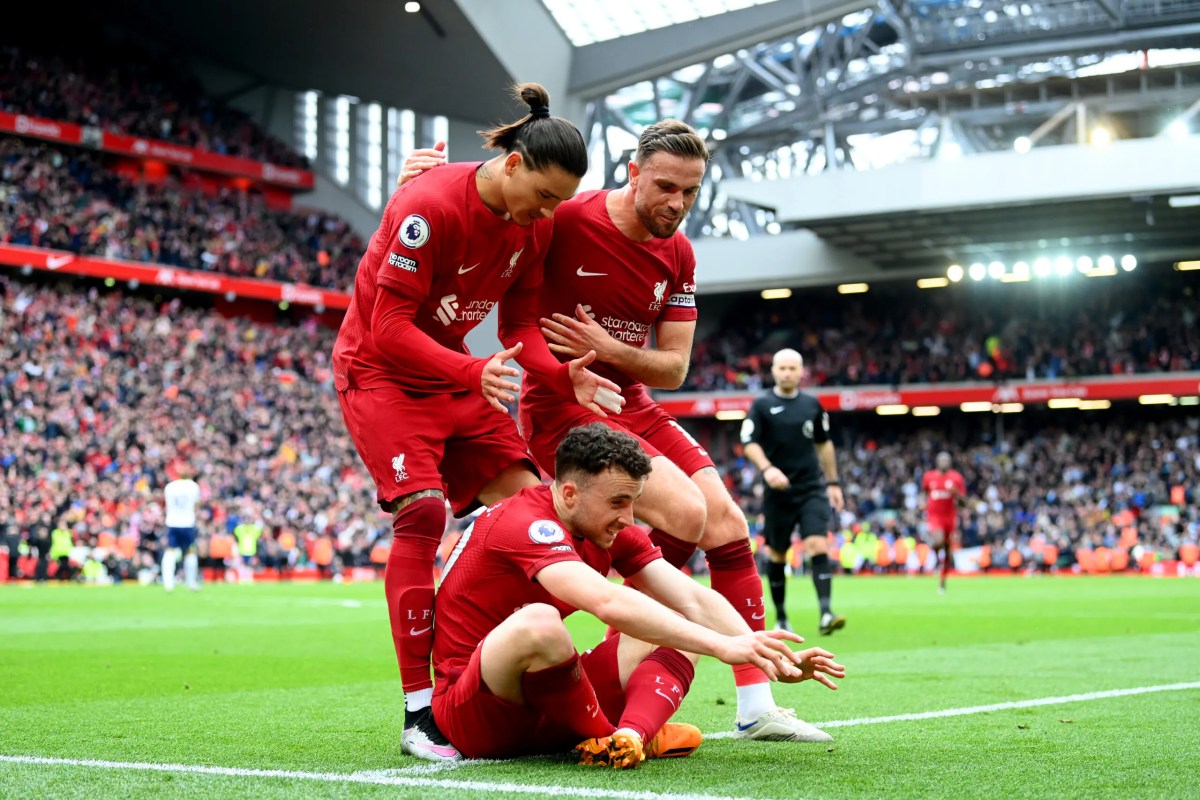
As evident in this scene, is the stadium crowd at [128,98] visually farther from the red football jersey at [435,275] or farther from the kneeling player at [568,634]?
the kneeling player at [568,634]

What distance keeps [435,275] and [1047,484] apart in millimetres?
36466

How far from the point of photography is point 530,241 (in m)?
5.36

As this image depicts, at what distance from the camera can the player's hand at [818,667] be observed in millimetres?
3748

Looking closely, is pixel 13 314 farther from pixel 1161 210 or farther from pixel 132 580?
pixel 1161 210

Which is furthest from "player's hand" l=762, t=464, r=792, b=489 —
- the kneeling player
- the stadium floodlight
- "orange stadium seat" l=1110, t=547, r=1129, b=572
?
the stadium floodlight

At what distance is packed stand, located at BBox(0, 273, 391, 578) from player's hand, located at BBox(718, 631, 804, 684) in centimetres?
2378

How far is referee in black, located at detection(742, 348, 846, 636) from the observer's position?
37.1 feet

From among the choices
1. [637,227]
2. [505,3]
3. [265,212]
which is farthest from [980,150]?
[637,227]

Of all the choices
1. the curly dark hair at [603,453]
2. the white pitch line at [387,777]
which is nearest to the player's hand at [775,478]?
the white pitch line at [387,777]

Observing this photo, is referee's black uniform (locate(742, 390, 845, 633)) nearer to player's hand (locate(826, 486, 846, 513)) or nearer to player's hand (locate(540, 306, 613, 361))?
player's hand (locate(826, 486, 846, 513))

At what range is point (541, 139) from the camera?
4.82 m

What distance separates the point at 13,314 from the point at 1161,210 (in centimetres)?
2732

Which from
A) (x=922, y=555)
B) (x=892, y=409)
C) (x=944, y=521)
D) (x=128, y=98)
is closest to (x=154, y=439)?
(x=128, y=98)

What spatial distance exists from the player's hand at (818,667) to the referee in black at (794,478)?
24.2 feet
